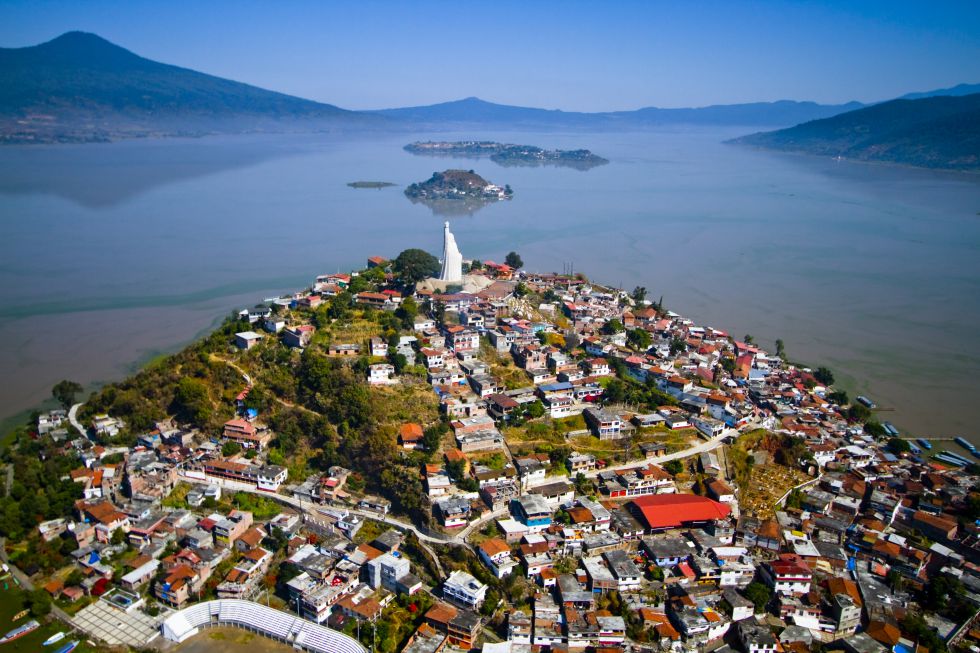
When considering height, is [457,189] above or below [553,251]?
above

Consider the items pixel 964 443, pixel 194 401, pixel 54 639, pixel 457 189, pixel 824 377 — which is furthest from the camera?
pixel 457 189

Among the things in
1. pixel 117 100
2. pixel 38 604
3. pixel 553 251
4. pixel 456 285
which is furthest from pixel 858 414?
pixel 117 100

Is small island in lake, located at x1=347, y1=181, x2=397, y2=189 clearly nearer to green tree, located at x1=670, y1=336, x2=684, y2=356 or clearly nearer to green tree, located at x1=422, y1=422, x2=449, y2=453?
green tree, located at x1=670, y1=336, x2=684, y2=356

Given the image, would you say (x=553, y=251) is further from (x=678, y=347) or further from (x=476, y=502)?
(x=476, y=502)

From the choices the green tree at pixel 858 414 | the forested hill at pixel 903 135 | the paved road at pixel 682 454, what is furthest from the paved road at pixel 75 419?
the forested hill at pixel 903 135

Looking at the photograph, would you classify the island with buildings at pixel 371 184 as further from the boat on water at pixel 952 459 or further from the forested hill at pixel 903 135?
the forested hill at pixel 903 135

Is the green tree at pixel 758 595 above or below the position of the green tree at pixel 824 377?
below
